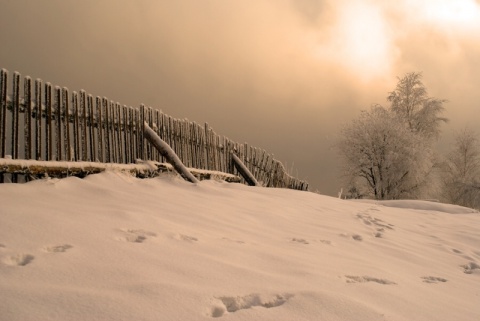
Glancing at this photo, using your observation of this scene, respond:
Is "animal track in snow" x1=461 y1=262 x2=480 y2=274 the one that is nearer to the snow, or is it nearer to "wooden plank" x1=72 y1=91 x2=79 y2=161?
the snow

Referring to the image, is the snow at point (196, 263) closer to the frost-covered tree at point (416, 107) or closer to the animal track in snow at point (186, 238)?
the animal track in snow at point (186, 238)

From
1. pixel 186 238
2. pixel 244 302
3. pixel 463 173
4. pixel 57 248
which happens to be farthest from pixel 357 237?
pixel 463 173

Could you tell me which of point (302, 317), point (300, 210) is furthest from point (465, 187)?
point (302, 317)

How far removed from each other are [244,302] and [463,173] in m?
33.2

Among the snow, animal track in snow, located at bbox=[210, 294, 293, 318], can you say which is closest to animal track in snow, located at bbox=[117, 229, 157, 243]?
the snow

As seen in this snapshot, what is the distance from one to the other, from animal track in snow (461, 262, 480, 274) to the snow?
34 mm

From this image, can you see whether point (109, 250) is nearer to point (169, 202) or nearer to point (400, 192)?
point (169, 202)

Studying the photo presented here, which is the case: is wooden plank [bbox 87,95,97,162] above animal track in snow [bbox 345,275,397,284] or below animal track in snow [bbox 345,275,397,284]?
above

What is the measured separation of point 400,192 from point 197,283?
74.8 ft

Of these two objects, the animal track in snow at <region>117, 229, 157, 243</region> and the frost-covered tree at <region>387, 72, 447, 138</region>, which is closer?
the animal track in snow at <region>117, 229, 157, 243</region>

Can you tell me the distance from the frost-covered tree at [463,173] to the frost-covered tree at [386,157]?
16.2ft

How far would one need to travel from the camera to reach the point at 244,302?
6.28 feet

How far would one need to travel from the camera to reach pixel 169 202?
425 centimetres

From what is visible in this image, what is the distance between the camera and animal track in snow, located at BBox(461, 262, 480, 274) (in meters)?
3.88
